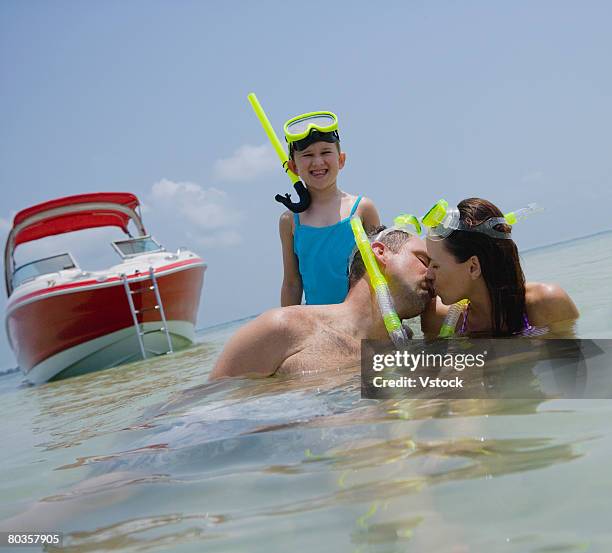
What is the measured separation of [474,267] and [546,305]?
0.55 metres

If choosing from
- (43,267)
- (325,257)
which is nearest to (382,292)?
(325,257)

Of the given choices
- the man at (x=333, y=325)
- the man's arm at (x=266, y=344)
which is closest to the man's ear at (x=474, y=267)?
the man at (x=333, y=325)

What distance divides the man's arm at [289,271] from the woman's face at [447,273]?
177 centimetres

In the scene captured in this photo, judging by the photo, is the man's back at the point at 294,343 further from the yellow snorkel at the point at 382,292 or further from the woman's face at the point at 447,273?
the woman's face at the point at 447,273

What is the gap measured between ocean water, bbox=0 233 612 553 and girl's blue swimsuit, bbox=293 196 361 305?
1.58 meters

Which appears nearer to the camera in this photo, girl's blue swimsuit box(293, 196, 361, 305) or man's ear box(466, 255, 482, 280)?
man's ear box(466, 255, 482, 280)

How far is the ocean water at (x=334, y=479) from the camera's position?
1385mm

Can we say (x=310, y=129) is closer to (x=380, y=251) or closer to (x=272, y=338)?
(x=380, y=251)

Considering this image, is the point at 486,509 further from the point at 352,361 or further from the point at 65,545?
the point at 352,361

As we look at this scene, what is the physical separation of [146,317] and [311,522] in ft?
33.1

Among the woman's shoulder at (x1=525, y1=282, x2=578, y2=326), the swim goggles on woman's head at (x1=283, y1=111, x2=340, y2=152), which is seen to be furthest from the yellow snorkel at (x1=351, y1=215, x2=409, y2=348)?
the swim goggles on woman's head at (x1=283, y1=111, x2=340, y2=152)

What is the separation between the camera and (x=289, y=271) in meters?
5.00

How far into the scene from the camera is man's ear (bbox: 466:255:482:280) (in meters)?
3.34

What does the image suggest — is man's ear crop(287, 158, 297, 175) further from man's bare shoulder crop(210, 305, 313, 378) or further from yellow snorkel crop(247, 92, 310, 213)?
man's bare shoulder crop(210, 305, 313, 378)
